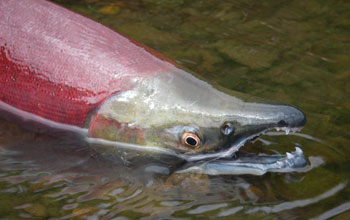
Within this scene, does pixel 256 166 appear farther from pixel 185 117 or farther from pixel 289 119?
pixel 185 117


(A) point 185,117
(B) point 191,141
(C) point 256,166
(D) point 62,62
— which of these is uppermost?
(D) point 62,62

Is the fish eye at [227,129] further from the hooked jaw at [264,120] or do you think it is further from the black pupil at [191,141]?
the black pupil at [191,141]

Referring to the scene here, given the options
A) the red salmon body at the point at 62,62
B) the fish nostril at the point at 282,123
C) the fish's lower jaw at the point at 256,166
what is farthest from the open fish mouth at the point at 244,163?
the red salmon body at the point at 62,62

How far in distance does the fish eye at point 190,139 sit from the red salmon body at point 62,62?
0.45 metres

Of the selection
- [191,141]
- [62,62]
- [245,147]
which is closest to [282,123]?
[245,147]

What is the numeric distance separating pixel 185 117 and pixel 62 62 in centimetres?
90

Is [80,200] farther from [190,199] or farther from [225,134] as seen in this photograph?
[225,134]

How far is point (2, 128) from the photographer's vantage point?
3.72 m

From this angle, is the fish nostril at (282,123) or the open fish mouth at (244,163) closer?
the fish nostril at (282,123)

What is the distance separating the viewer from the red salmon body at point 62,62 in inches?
136

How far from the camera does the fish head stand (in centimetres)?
311

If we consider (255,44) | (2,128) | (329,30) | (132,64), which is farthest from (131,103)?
(329,30)

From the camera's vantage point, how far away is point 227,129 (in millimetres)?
3150

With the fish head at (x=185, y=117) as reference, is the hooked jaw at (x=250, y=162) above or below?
below
